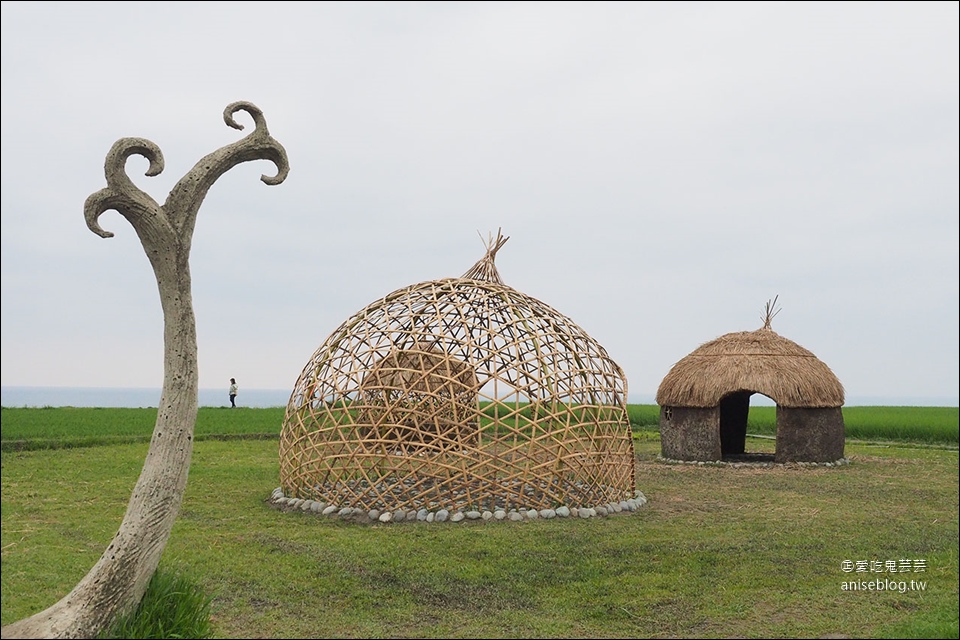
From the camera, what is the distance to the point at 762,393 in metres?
15.0

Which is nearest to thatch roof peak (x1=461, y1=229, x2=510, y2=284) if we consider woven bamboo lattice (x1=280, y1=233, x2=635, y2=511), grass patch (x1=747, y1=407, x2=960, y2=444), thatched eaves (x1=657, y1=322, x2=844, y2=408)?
woven bamboo lattice (x1=280, y1=233, x2=635, y2=511)

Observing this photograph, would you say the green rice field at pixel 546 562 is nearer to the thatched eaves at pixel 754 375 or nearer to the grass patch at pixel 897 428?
the thatched eaves at pixel 754 375

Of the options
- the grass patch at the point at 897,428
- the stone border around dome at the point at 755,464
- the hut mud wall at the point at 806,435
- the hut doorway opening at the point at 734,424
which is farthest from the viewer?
the grass patch at the point at 897,428

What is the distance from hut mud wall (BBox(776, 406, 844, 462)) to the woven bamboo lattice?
5920 millimetres

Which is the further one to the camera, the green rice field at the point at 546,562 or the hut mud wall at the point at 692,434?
the hut mud wall at the point at 692,434

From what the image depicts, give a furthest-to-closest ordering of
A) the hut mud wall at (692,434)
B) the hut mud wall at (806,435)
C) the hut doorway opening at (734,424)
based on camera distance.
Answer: the hut doorway opening at (734,424)
the hut mud wall at (692,434)
the hut mud wall at (806,435)

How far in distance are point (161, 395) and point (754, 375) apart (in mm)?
12620

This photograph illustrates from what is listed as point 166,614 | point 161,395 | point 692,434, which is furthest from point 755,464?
point 161,395

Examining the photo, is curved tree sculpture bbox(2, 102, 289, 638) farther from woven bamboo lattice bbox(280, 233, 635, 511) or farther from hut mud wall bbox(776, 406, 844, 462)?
hut mud wall bbox(776, 406, 844, 462)

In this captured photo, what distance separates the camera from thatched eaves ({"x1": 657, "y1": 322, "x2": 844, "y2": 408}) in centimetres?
1505

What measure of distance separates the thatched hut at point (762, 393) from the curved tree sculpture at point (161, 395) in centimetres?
1192

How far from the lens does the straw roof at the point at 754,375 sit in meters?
15.0

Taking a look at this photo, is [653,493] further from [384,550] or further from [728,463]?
[384,550]

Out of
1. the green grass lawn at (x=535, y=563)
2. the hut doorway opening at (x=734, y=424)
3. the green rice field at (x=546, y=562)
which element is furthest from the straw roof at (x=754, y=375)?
the green grass lawn at (x=535, y=563)
